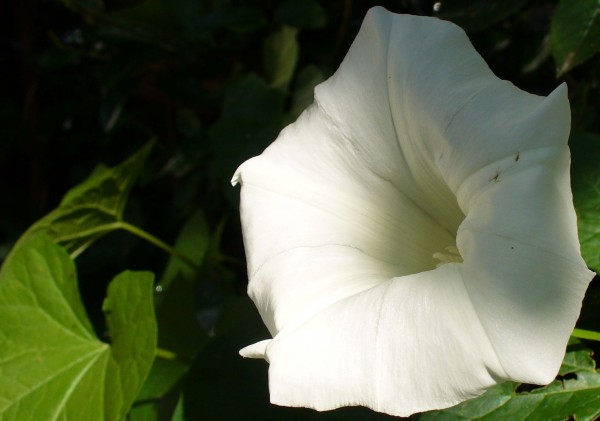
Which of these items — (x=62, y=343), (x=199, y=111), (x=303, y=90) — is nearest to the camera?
(x=62, y=343)

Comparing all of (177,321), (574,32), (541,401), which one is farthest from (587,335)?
(177,321)

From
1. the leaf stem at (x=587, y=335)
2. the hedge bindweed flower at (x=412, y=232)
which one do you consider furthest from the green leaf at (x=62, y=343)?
the leaf stem at (x=587, y=335)

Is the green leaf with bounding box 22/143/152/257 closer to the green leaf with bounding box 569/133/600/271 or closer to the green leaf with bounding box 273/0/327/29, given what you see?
the green leaf with bounding box 273/0/327/29

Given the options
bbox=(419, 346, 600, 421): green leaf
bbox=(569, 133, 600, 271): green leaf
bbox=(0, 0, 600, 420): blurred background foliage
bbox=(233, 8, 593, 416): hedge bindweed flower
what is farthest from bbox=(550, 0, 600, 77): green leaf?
→ bbox=(419, 346, 600, 421): green leaf

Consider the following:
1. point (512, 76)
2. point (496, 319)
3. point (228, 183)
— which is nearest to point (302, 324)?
point (496, 319)

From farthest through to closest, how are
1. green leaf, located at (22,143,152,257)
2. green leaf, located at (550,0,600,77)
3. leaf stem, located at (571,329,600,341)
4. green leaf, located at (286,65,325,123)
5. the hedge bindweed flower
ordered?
green leaf, located at (286,65,325,123) → green leaf, located at (22,143,152,257) → green leaf, located at (550,0,600,77) → leaf stem, located at (571,329,600,341) → the hedge bindweed flower

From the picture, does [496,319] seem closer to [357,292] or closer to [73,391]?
[357,292]

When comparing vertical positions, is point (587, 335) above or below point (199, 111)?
below

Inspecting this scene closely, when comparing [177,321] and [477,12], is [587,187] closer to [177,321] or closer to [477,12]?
[477,12]
